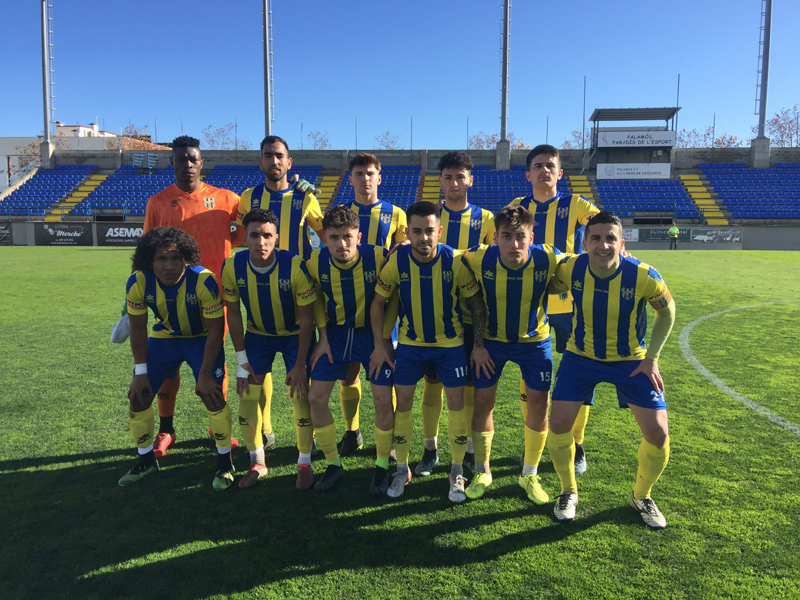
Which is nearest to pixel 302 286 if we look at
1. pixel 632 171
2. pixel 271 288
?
pixel 271 288

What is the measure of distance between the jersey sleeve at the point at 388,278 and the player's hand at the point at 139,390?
1.74m

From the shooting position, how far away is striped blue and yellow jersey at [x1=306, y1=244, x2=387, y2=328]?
3564mm

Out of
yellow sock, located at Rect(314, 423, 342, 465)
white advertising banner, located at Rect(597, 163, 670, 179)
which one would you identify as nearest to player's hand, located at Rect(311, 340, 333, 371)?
yellow sock, located at Rect(314, 423, 342, 465)

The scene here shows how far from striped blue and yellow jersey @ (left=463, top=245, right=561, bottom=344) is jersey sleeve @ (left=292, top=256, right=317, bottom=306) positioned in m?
1.06

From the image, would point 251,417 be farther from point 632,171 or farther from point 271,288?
point 632,171

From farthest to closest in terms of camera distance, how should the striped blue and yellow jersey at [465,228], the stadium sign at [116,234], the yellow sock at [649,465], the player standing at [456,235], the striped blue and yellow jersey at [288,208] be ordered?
1. the stadium sign at [116,234]
2. the striped blue and yellow jersey at [288,208]
3. the striped blue and yellow jersey at [465,228]
4. the player standing at [456,235]
5. the yellow sock at [649,465]

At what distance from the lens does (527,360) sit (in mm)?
3406

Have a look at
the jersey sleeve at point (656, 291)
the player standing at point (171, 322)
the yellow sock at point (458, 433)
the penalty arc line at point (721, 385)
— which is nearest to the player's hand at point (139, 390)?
the player standing at point (171, 322)

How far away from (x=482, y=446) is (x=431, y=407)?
0.48m

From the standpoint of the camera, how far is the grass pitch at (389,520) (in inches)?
97.0

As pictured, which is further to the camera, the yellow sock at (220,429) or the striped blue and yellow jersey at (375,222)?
the striped blue and yellow jersey at (375,222)

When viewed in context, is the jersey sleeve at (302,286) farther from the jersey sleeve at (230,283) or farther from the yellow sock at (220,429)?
the yellow sock at (220,429)

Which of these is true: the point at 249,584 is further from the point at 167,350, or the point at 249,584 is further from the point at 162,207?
the point at 162,207

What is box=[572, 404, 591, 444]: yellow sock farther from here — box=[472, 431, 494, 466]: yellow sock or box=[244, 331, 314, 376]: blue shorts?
box=[244, 331, 314, 376]: blue shorts
